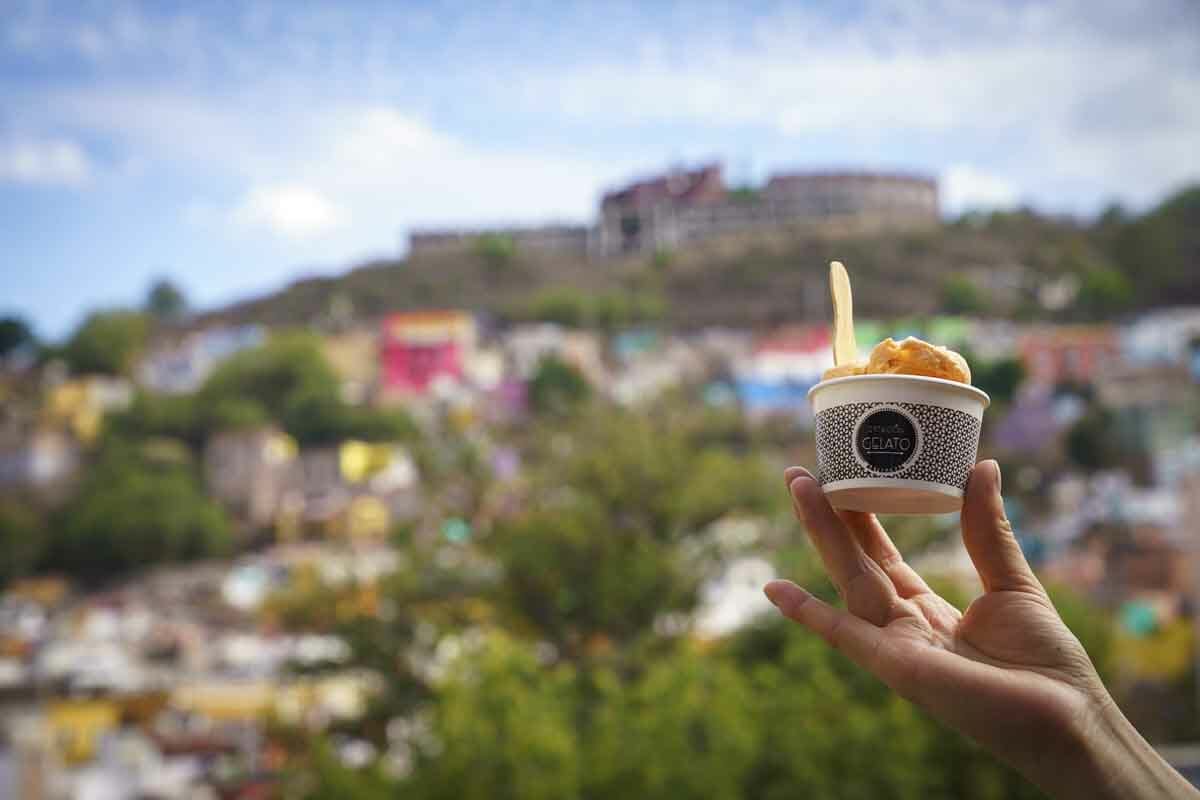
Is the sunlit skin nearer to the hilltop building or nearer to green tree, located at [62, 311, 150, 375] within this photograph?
green tree, located at [62, 311, 150, 375]

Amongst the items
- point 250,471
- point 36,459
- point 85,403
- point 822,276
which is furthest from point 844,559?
point 85,403

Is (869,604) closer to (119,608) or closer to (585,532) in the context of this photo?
(585,532)

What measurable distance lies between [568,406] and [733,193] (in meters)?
31.5

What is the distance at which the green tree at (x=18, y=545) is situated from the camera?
2822 centimetres

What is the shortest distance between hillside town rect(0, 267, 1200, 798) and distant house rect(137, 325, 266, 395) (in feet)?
0.42

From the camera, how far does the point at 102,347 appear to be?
39062mm

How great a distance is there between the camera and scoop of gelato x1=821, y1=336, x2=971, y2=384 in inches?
36.8

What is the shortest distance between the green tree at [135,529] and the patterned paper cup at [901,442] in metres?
28.7

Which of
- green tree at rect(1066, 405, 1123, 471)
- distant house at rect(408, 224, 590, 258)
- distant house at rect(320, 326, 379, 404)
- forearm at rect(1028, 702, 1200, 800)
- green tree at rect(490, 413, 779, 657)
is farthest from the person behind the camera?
distant house at rect(408, 224, 590, 258)

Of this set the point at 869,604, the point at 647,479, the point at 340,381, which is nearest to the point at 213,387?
the point at 340,381

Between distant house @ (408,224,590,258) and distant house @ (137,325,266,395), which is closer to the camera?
distant house @ (137,325,266,395)

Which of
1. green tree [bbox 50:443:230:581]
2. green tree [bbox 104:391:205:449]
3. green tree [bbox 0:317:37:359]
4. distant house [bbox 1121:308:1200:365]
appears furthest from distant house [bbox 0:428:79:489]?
distant house [bbox 1121:308:1200:365]

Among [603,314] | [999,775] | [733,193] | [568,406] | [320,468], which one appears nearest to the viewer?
[999,775]

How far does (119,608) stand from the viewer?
83.7ft
